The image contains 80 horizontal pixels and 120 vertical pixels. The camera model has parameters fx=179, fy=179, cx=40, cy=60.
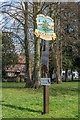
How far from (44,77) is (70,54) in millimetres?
27979

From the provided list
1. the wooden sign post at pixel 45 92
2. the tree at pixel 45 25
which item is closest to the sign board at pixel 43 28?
the tree at pixel 45 25

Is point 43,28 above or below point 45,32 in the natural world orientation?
above

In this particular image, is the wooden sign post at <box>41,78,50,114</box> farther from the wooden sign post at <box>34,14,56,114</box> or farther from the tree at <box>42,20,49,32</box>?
the tree at <box>42,20,49,32</box>

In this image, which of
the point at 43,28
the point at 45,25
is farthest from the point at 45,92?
the point at 45,25

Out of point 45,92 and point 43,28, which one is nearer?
point 43,28

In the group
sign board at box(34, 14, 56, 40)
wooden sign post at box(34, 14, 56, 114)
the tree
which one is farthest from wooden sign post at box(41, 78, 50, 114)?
the tree

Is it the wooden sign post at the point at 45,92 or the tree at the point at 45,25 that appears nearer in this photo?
the wooden sign post at the point at 45,92

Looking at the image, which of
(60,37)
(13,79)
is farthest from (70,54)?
(13,79)

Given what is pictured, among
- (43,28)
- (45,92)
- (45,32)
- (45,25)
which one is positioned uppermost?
(45,25)

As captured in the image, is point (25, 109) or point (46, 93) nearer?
point (46, 93)

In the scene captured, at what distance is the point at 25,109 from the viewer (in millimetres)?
7746

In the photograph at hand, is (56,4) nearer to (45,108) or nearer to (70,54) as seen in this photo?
(45,108)

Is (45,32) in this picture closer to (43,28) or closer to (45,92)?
(43,28)

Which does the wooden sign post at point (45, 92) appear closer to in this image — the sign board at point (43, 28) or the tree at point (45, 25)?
the sign board at point (43, 28)
